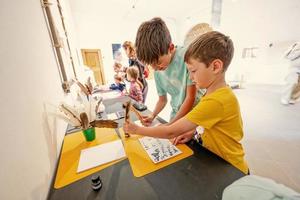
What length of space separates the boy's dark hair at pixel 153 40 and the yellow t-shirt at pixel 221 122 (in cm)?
38

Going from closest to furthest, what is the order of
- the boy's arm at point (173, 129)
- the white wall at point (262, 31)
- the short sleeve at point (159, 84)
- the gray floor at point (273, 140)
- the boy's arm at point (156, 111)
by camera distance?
1. the boy's arm at point (173, 129)
2. the boy's arm at point (156, 111)
3. the short sleeve at point (159, 84)
4. the gray floor at point (273, 140)
5. the white wall at point (262, 31)

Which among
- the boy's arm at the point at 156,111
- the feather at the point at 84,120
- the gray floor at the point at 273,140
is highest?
the feather at the point at 84,120

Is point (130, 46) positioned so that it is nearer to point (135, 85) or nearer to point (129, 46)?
point (129, 46)

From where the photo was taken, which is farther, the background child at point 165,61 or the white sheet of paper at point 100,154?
the background child at point 165,61

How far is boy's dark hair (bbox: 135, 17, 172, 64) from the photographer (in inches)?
29.0

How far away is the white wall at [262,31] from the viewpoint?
3.56 metres

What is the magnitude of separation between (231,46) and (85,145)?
97cm

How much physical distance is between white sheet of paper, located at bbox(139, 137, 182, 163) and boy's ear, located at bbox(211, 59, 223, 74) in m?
0.44

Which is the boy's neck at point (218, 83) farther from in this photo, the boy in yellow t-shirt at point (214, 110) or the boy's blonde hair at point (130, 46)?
the boy's blonde hair at point (130, 46)

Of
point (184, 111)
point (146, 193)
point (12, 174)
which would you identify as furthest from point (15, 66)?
point (184, 111)

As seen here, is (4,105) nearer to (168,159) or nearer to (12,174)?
(12,174)

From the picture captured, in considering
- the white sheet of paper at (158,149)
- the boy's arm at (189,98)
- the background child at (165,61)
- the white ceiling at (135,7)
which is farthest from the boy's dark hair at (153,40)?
the white ceiling at (135,7)

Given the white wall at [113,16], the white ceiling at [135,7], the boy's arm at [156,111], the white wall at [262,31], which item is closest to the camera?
the boy's arm at [156,111]

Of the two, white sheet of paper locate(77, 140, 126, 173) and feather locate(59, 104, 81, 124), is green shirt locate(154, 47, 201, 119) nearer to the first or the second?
white sheet of paper locate(77, 140, 126, 173)
